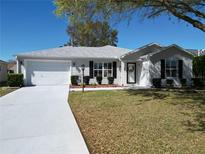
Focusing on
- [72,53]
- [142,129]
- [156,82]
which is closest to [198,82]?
[156,82]

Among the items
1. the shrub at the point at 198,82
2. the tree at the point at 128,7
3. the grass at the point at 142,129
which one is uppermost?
the tree at the point at 128,7

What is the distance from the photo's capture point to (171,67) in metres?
19.0

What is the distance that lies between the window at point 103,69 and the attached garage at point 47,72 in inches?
109

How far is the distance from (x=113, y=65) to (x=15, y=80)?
9.56 m

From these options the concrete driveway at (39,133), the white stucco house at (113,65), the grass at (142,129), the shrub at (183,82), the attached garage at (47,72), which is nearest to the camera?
the concrete driveway at (39,133)

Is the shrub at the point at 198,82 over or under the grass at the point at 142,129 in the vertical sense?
over

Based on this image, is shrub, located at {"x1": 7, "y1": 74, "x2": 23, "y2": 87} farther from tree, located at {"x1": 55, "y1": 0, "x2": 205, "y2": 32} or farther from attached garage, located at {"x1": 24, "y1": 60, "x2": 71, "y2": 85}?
tree, located at {"x1": 55, "y1": 0, "x2": 205, "y2": 32}

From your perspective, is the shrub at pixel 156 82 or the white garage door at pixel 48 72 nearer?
the shrub at pixel 156 82

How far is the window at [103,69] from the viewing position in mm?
21047

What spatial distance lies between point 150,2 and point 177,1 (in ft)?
4.34

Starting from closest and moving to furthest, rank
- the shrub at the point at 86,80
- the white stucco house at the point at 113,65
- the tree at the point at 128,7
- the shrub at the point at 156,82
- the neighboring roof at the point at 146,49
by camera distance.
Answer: the tree at the point at 128,7, the shrub at the point at 156,82, the white stucco house at the point at 113,65, the neighboring roof at the point at 146,49, the shrub at the point at 86,80

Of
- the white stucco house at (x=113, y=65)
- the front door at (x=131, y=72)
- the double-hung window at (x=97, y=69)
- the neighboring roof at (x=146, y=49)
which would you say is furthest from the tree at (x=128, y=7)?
the double-hung window at (x=97, y=69)

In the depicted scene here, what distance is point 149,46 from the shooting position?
20.1 meters

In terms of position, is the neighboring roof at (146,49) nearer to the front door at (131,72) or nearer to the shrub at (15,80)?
the front door at (131,72)
